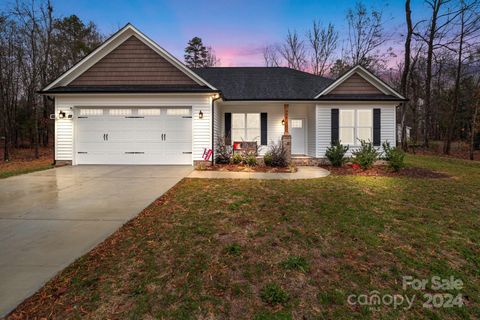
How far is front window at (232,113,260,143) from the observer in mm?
13523

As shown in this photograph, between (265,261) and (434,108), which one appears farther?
(434,108)

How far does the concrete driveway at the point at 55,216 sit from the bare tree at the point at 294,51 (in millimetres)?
22818

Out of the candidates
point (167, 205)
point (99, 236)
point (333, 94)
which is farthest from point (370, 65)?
point (99, 236)

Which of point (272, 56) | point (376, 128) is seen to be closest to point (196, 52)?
point (272, 56)

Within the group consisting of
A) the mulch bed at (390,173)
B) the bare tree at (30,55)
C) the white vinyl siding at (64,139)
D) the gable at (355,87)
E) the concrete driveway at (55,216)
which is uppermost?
the bare tree at (30,55)

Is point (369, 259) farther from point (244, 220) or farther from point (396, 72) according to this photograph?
point (396, 72)

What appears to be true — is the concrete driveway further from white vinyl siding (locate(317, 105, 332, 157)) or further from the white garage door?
white vinyl siding (locate(317, 105, 332, 157))

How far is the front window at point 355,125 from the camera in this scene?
479 inches

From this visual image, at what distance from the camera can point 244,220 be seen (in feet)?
14.1

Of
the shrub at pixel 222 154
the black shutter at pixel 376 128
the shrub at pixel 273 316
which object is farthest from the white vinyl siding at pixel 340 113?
the shrub at pixel 273 316

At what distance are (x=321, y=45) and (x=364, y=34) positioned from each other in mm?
3924

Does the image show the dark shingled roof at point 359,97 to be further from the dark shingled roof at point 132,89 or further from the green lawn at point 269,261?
the green lawn at point 269,261

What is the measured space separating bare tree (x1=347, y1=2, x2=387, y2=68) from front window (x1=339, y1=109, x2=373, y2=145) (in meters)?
14.3

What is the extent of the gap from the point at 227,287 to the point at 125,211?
2953mm
